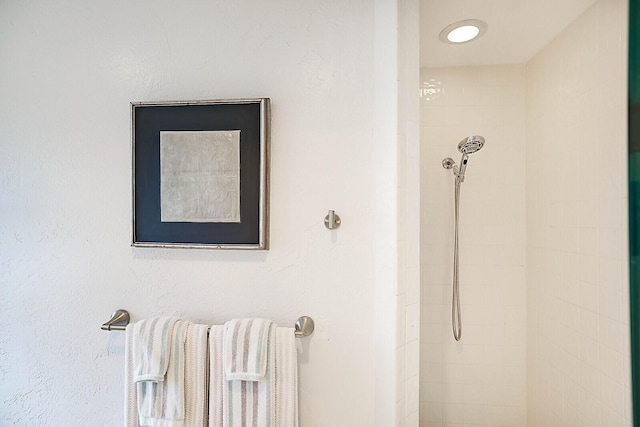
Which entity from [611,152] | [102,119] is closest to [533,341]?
[611,152]

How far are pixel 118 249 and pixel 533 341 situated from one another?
1875 millimetres

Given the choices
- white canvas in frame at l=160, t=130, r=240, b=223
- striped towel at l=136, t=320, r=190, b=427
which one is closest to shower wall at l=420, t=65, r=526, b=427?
white canvas in frame at l=160, t=130, r=240, b=223

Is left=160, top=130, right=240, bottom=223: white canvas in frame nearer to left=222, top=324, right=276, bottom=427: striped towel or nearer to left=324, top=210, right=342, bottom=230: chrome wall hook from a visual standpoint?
left=324, top=210, right=342, bottom=230: chrome wall hook

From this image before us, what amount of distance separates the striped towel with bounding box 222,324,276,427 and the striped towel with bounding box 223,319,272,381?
0.06 feet

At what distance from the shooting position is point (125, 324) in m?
1.31

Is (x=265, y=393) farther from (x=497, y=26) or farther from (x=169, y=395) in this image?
(x=497, y=26)

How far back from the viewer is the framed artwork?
Answer: 1.25 meters

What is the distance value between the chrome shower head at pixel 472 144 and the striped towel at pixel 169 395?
137 centimetres

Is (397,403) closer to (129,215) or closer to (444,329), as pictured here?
(444,329)

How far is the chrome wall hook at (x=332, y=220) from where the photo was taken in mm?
1215

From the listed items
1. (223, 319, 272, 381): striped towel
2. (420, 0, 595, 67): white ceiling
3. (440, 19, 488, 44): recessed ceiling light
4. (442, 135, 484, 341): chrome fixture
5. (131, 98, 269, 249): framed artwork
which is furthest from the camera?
(442, 135, 484, 341): chrome fixture

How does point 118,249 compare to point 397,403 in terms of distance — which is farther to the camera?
point 118,249

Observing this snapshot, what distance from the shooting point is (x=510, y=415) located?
1870 mm

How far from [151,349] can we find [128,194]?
54cm
